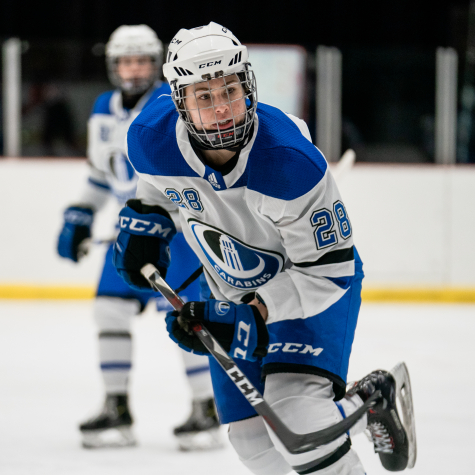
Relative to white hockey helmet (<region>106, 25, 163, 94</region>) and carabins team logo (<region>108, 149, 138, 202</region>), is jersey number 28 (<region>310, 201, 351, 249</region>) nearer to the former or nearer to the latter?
carabins team logo (<region>108, 149, 138, 202</region>)

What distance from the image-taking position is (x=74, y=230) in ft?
9.03

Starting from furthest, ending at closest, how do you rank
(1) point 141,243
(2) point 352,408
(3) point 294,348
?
(1) point 141,243 → (2) point 352,408 → (3) point 294,348

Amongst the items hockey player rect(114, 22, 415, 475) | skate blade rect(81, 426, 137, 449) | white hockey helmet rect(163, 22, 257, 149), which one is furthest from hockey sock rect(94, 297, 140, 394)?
white hockey helmet rect(163, 22, 257, 149)

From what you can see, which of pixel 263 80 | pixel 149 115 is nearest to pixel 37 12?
A: pixel 263 80

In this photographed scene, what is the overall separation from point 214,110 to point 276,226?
26cm

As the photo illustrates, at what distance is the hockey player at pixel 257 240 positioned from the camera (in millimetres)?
1507

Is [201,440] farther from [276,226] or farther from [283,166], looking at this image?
[283,166]

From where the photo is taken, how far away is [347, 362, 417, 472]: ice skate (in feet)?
6.14

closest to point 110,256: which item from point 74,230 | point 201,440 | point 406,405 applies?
point 74,230

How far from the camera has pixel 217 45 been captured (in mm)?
1530

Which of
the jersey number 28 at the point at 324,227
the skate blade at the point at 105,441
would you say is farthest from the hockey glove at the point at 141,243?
the skate blade at the point at 105,441

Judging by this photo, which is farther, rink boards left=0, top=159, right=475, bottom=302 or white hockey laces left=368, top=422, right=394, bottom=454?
rink boards left=0, top=159, right=475, bottom=302

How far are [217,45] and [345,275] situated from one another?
0.51m

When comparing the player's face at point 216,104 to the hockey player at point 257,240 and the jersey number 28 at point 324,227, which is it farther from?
the jersey number 28 at point 324,227
